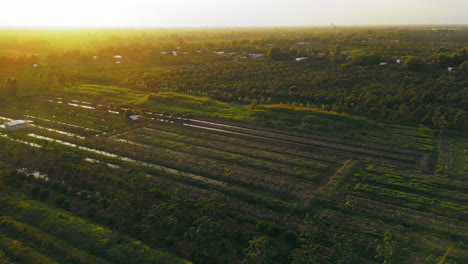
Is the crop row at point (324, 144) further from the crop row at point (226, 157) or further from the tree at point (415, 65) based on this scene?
the tree at point (415, 65)

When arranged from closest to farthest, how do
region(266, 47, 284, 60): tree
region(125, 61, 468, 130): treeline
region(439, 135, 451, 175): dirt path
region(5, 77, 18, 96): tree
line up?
1. region(439, 135, 451, 175): dirt path
2. region(125, 61, 468, 130): treeline
3. region(5, 77, 18, 96): tree
4. region(266, 47, 284, 60): tree

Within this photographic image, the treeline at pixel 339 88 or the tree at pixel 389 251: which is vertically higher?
the treeline at pixel 339 88

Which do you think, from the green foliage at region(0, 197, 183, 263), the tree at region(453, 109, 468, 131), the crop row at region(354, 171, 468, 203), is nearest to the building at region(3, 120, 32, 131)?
the green foliage at region(0, 197, 183, 263)

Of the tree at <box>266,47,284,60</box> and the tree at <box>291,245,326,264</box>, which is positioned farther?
the tree at <box>266,47,284,60</box>

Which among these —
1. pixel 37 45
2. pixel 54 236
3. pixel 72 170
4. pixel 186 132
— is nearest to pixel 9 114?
pixel 72 170

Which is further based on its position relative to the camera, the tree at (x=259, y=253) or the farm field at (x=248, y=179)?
the farm field at (x=248, y=179)

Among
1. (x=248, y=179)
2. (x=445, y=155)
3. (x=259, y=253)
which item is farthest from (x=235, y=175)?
(x=445, y=155)

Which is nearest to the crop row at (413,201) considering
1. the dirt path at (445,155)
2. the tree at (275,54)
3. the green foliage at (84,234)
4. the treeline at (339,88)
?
the dirt path at (445,155)

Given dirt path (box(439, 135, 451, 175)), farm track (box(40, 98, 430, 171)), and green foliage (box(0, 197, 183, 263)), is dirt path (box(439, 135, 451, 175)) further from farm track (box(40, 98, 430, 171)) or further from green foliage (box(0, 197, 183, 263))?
green foliage (box(0, 197, 183, 263))
